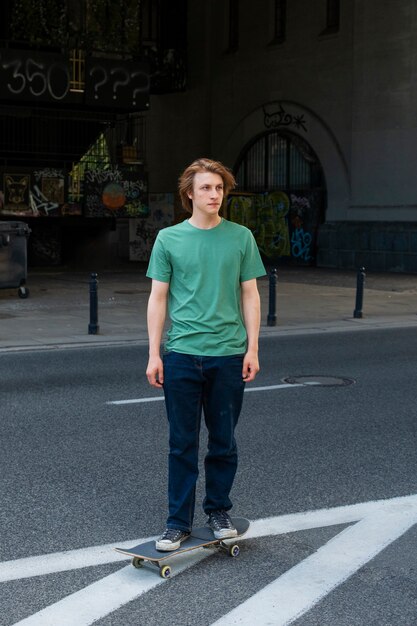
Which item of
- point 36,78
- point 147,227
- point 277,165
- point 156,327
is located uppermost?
point 36,78

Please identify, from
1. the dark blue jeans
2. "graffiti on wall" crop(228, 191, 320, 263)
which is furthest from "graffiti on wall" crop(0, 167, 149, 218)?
the dark blue jeans

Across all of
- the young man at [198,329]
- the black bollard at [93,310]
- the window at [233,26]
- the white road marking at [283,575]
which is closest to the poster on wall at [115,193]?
the window at [233,26]

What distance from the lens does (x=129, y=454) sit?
742 centimetres

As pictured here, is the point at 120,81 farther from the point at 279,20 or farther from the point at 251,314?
the point at 251,314

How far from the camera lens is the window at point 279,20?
113 feet

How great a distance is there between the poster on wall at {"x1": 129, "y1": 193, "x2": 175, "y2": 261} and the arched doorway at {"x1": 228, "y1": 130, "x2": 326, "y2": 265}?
2262 millimetres

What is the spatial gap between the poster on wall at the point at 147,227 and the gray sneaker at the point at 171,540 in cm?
3142

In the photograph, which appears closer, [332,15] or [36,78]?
[36,78]

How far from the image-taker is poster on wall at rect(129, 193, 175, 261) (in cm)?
3636

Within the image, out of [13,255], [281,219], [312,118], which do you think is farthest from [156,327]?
[281,219]

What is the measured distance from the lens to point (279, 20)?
34.8 meters

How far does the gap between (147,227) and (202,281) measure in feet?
104

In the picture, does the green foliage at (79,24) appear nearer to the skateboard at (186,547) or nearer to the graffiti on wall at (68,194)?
the graffiti on wall at (68,194)

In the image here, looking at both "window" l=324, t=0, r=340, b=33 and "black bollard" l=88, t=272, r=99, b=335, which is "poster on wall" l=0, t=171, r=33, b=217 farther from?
"black bollard" l=88, t=272, r=99, b=335
